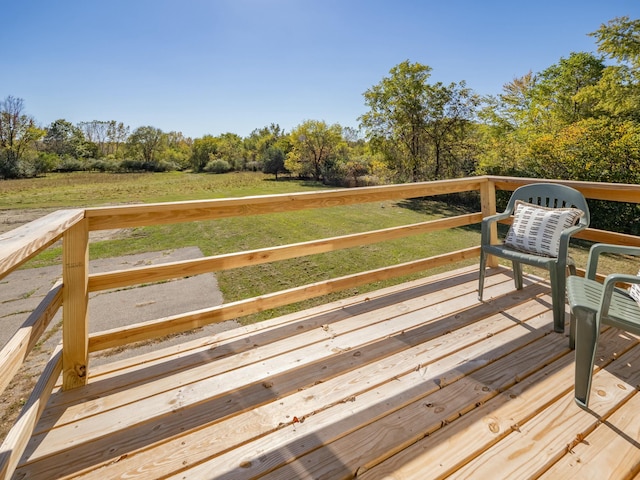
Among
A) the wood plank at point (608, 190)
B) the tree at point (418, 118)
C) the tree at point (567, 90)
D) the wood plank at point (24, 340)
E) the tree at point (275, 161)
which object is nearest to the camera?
the wood plank at point (24, 340)

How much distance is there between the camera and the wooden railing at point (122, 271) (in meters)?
0.93

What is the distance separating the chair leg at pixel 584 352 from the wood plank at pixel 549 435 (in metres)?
0.06

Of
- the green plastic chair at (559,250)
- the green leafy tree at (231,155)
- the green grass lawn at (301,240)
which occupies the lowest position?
the green grass lawn at (301,240)

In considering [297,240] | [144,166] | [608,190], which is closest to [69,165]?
[144,166]

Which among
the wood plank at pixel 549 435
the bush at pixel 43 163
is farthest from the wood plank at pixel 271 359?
the bush at pixel 43 163

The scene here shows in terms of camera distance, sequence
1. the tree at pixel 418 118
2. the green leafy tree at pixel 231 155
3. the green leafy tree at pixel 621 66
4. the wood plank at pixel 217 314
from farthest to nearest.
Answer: the green leafy tree at pixel 231 155, the tree at pixel 418 118, the green leafy tree at pixel 621 66, the wood plank at pixel 217 314

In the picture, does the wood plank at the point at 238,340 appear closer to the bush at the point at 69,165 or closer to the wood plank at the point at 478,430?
the wood plank at the point at 478,430

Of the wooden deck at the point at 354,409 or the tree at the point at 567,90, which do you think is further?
the tree at the point at 567,90

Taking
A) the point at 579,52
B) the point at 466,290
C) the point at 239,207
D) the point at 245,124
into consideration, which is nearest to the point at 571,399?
the point at 466,290

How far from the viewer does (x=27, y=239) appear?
81 cm

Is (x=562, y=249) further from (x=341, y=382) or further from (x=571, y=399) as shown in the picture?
(x=341, y=382)

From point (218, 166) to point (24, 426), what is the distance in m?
29.2

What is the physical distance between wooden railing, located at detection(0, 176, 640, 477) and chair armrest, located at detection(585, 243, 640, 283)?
80 centimetres

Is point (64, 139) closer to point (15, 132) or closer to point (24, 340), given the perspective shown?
point (15, 132)
